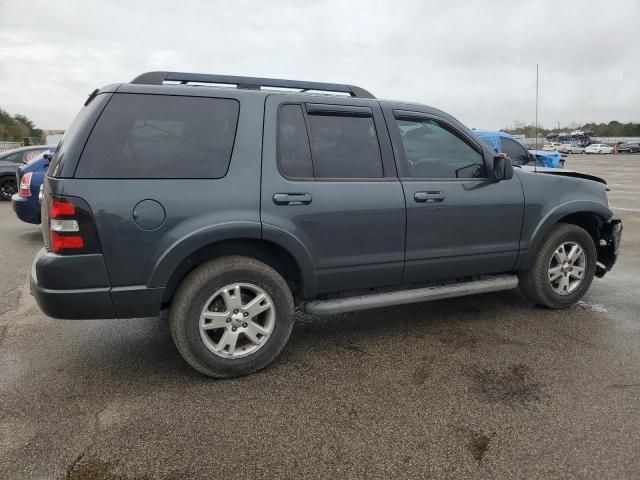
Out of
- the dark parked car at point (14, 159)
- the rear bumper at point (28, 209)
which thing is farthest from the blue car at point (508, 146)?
the dark parked car at point (14, 159)

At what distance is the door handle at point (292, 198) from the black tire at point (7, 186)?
13066 mm

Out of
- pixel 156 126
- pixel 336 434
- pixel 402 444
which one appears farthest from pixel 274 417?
pixel 156 126

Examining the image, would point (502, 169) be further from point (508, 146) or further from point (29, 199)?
point (508, 146)

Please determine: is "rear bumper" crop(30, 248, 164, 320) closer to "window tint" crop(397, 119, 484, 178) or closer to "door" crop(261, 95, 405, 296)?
"door" crop(261, 95, 405, 296)

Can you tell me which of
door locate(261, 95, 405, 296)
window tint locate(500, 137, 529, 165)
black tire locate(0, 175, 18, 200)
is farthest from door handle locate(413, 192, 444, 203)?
black tire locate(0, 175, 18, 200)

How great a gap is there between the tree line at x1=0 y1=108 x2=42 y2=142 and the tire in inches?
2339

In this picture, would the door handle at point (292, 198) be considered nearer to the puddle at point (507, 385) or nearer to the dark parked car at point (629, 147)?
the puddle at point (507, 385)

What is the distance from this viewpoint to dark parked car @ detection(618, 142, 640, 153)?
57312 mm

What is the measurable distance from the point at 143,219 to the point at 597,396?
293 centimetres

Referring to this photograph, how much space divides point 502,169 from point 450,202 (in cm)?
57

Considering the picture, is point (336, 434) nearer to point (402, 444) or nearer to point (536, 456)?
point (402, 444)

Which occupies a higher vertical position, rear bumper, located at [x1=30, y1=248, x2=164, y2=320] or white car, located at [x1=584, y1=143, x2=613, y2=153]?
white car, located at [x1=584, y1=143, x2=613, y2=153]

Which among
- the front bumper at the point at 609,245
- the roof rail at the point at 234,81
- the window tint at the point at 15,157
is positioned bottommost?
the front bumper at the point at 609,245

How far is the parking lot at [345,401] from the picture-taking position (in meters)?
2.43
